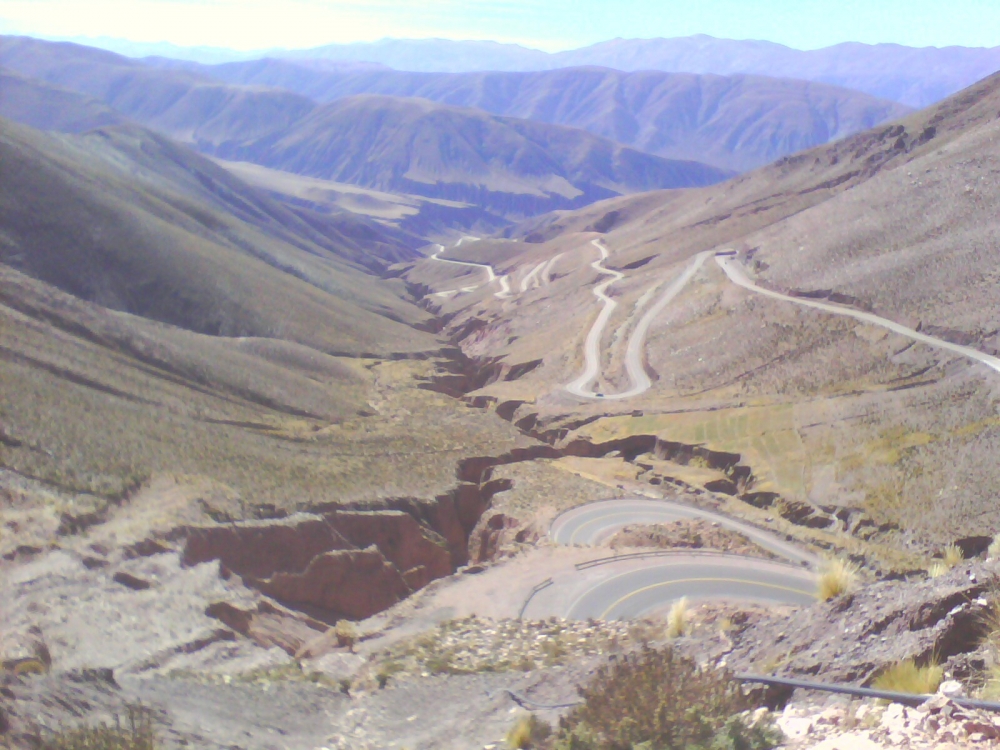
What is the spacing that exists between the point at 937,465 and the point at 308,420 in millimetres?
27452

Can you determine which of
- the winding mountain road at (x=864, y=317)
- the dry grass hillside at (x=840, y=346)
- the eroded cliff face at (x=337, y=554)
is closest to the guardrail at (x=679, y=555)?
the dry grass hillside at (x=840, y=346)

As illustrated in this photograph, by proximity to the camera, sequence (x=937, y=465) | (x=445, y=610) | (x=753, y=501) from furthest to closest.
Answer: (x=753, y=501)
(x=937, y=465)
(x=445, y=610)

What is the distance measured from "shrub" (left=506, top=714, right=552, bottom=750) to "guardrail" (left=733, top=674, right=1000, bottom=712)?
2.40 m

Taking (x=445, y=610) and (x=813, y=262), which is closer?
(x=445, y=610)

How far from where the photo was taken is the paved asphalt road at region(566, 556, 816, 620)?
20.5m

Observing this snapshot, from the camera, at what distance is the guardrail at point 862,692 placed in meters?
6.28

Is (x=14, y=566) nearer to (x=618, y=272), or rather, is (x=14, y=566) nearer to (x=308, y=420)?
(x=308, y=420)

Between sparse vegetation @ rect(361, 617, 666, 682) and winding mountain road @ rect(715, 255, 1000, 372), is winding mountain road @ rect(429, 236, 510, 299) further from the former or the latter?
sparse vegetation @ rect(361, 617, 666, 682)

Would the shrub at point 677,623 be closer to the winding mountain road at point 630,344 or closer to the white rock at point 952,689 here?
the white rock at point 952,689

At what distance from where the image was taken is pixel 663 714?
7.79m

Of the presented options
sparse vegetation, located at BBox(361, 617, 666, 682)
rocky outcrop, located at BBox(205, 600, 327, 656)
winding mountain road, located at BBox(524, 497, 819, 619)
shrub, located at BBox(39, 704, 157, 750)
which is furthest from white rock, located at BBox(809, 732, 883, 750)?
rocky outcrop, located at BBox(205, 600, 327, 656)

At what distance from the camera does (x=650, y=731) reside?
777 cm

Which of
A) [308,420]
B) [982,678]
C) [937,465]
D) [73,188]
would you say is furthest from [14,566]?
[73,188]

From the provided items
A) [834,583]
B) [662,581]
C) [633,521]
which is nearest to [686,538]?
[633,521]
